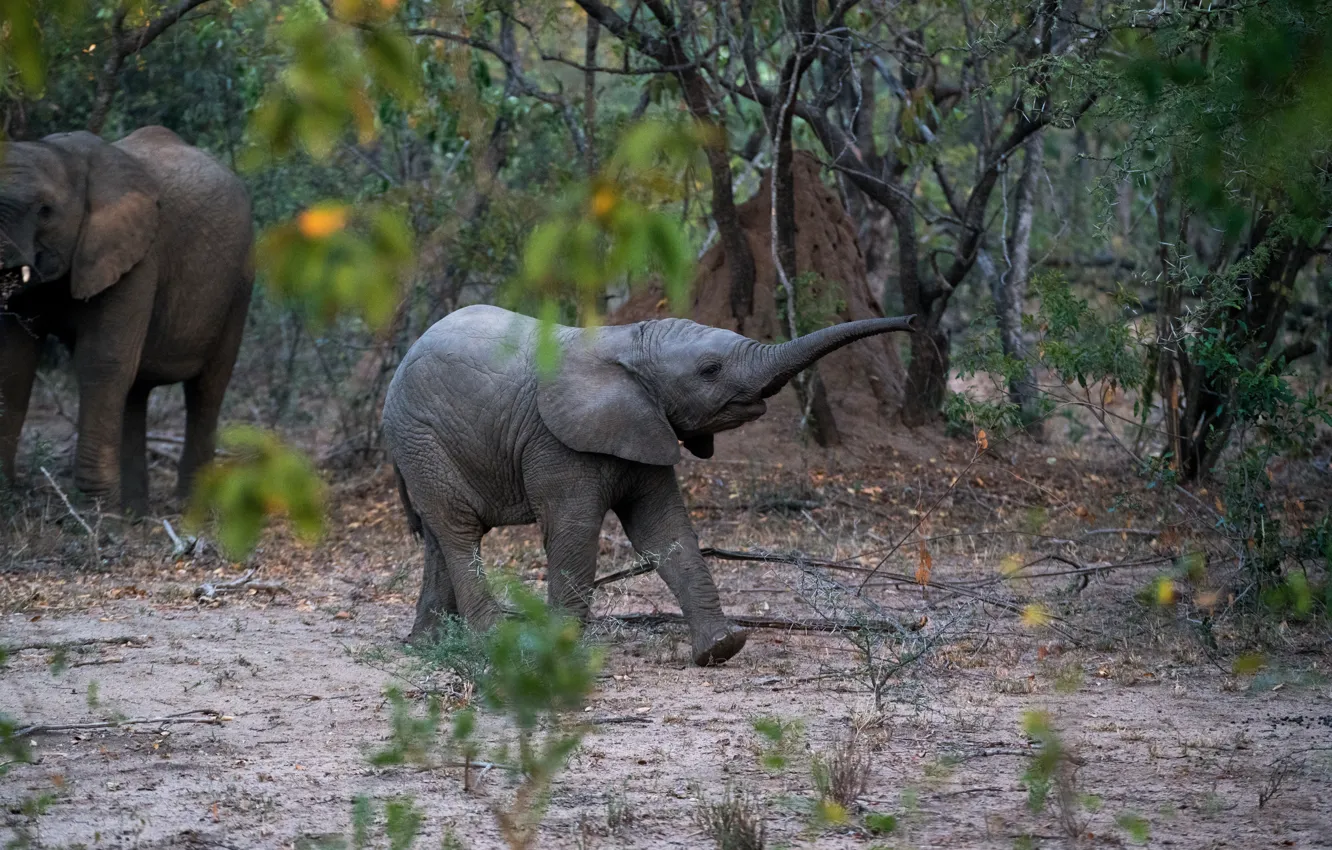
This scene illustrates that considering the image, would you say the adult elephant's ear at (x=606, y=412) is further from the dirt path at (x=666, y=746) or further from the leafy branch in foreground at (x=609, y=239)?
the leafy branch in foreground at (x=609, y=239)

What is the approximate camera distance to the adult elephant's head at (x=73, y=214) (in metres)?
9.98

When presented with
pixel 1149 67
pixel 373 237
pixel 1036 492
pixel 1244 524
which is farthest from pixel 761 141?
pixel 373 237

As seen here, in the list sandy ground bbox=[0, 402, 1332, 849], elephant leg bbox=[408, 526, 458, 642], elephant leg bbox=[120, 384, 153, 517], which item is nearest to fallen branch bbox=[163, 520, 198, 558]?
sandy ground bbox=[0, 402, 1332, 849]

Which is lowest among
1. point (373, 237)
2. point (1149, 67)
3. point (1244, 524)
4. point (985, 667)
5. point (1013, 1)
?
point (985, 667)

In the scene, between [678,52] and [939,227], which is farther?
[939,227]

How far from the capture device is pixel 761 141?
15.1 meters

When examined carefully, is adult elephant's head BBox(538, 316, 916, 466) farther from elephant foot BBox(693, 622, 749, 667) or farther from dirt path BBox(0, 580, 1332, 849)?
dirt path BBox(0, 580, 1332, 849)

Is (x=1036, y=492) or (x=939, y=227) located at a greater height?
(x=939, y=227)

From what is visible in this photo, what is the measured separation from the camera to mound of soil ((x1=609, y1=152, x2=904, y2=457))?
11656mm

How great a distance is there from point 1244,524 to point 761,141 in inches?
326

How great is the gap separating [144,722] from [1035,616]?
12.4 feet

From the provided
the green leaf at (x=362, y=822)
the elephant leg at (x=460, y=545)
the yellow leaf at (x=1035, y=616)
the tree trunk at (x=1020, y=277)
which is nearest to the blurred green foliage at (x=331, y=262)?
the green leaf at (x=362, y=822)

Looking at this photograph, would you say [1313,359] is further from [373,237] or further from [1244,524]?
[373,237]

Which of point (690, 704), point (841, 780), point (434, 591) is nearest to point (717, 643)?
point (690, 704)
